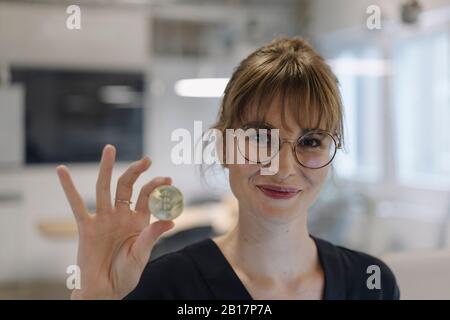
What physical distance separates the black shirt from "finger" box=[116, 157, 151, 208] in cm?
12

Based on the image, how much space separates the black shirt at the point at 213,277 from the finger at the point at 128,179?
12 centimetres

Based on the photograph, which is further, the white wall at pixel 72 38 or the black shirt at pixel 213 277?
the white wall at pixel 72 38

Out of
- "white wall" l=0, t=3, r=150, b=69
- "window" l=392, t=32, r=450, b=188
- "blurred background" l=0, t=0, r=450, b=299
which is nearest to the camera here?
"blurred background" l=0, t=0, r=450, b=299

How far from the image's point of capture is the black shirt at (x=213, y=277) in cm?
67

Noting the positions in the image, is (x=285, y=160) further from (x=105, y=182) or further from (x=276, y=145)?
(x=105, y=182)

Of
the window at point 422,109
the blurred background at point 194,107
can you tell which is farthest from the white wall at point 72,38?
the window at point 422,109

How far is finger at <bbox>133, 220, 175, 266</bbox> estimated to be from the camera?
0.59 m

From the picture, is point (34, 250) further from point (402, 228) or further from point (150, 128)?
point (402, 228)

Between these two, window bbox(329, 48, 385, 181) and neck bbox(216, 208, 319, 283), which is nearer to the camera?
neck bbox(216, 208, 319, 283)

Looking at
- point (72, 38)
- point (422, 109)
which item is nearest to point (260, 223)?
point (422, 109)

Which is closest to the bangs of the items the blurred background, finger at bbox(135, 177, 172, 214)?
finger at bbox(135, 177, 172, 214)

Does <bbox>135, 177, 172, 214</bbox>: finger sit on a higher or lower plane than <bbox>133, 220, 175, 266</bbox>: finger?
higher

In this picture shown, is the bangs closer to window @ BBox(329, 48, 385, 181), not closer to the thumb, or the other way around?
the thumb

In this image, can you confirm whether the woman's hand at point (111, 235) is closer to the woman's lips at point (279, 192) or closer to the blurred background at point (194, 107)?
the woman's lips at point (279, 192)
